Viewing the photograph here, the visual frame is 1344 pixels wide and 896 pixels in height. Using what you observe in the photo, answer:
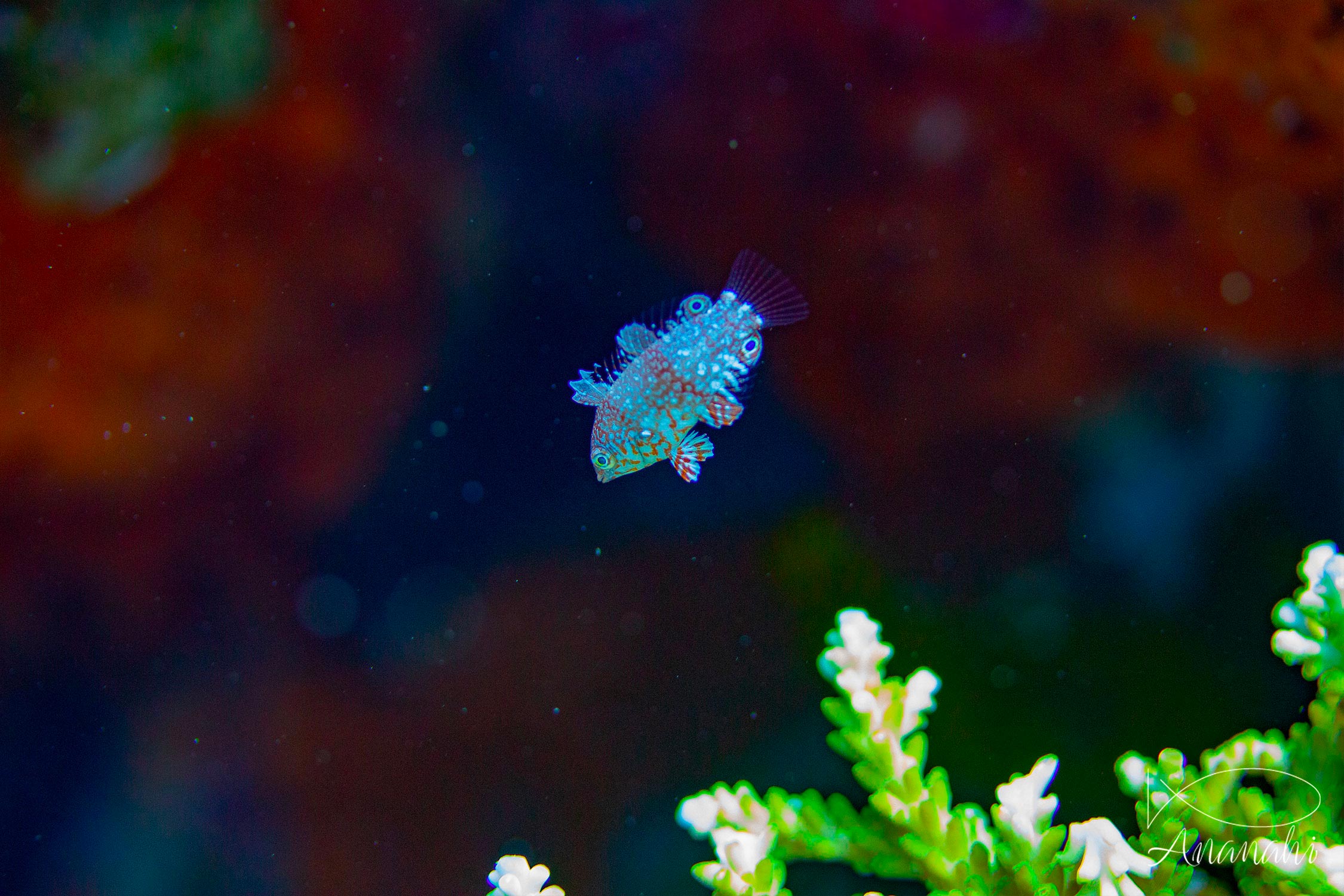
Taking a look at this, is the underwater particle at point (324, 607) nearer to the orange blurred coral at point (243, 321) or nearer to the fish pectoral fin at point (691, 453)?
the orange blurred coral at point (243, 321)

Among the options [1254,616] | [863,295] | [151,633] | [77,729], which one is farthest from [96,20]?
[1254,616]

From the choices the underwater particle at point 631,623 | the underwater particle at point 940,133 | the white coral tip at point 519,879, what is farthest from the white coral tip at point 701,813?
the underwater particle at point 940,133

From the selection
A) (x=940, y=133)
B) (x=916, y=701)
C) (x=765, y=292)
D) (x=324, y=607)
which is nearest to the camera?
(x=916, y=701)

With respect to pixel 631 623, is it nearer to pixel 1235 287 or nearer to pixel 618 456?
pixel 618 456

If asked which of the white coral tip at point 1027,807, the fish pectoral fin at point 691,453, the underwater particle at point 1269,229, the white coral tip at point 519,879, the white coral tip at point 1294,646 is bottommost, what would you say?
the white coral tip at point 519,879

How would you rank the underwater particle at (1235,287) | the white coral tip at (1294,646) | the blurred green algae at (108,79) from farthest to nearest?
1. the underwater particle at (1235,287)
2. the blurred green algae at (108,79)
3. the white coral tip at (1294,646)

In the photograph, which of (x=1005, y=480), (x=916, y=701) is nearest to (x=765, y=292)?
(x=916, y=701)

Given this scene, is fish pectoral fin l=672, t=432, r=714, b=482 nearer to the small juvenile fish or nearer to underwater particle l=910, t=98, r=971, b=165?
the small juvenile fish
